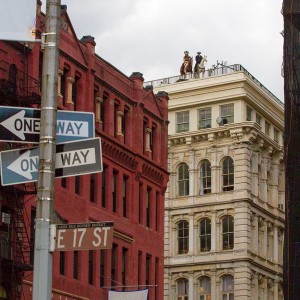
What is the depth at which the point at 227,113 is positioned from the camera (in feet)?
249

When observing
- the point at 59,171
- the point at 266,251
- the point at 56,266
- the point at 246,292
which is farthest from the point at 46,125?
the point at 266,251

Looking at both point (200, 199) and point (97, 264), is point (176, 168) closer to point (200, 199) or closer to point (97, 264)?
point (200, 199)

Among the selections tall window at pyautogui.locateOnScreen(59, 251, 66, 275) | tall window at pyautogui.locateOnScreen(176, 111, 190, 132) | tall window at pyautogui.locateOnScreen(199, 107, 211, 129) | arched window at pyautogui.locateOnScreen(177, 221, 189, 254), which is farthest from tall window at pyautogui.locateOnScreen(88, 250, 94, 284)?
tall window at pyautogui.locateOnScreen(176, 111, 190, 132)

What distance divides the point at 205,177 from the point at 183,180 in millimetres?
1914

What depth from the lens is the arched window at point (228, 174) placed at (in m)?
74.9

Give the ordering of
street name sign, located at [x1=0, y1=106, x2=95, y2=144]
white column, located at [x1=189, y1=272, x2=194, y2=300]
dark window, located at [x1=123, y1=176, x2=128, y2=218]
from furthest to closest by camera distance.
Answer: white column, located at [x1=189, y1=272, x2=194, y2=300] → dark window, located at [x1=123, y1=176, x2=128, y2=218] → street name sign, located at [x1=0, y1=106, x2=95, y2=144]

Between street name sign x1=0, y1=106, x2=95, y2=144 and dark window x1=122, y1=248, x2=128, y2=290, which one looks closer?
street name sign x1=0, y1=106, x2=95, y2=144

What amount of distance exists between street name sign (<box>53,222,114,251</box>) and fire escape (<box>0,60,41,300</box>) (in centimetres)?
2750

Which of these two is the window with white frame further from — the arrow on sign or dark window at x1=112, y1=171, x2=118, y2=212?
the arrow on sign

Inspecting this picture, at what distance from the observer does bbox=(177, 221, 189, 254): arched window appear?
248 feet

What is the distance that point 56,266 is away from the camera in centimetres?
4634

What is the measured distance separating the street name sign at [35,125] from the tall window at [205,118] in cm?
6204

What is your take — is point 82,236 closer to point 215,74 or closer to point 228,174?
point 228,174

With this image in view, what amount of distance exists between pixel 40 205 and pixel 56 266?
3264 cm
